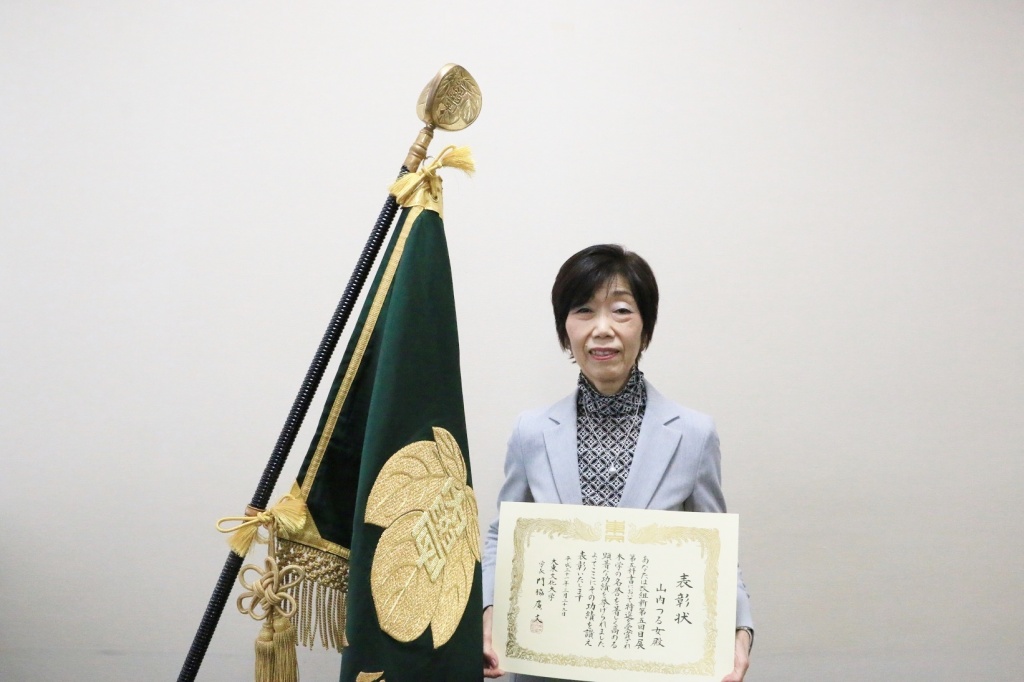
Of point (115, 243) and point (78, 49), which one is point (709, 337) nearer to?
point (115, 243)

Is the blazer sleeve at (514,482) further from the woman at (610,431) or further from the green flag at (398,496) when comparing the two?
the green flag at (398,496)

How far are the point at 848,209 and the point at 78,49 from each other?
1684mm

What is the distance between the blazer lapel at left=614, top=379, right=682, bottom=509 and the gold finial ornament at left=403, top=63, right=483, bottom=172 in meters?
0.54

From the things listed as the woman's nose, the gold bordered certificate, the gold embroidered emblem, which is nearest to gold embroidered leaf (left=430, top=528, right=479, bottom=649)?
the gold embroidered emblem

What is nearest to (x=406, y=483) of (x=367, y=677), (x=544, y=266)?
(x=367, y=677)

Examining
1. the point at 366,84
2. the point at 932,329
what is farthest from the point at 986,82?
the point at 366,84

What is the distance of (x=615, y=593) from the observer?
3.74ft

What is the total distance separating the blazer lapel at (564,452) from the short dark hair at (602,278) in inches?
6.4

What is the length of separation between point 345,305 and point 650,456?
0.52 meters

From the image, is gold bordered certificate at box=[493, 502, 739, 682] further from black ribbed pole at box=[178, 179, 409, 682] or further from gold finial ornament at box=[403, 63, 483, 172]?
gold finial ornament at box=[403, 63, 483, 172]

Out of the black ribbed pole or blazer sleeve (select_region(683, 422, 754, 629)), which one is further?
blazer sleeve (select_region(683, 422, 754, 629))

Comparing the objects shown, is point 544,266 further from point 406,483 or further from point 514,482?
point 406,483

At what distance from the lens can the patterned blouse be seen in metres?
1.24

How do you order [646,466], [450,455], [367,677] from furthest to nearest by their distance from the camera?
[646,466] → [450,455] → [367,677]
